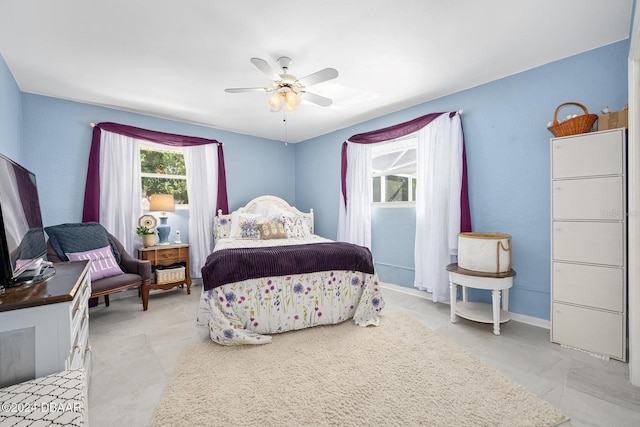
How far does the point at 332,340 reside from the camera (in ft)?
8.66

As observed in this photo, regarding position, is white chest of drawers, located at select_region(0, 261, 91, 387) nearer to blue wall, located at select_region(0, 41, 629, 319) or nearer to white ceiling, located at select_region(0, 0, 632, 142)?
white ceiling, located at select_region(0, 0, 632, 142)

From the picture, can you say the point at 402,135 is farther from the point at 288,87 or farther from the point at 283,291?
the point at 283,291

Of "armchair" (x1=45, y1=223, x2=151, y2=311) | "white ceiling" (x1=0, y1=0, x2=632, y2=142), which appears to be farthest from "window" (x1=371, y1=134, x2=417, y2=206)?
"armchair" (x1=45, y1=223, x2=151, y2=311)

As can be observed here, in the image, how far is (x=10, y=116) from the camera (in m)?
2.86

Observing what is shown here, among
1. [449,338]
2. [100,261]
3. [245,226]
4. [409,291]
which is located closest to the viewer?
[449,338]

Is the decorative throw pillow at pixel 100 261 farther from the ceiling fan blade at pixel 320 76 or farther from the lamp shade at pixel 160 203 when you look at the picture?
the ceiling fan blade at pixel 320 76

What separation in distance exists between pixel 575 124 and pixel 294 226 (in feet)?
11.1

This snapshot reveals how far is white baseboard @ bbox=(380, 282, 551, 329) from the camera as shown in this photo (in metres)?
2.89

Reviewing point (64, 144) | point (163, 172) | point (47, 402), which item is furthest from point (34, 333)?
point (163, 172)

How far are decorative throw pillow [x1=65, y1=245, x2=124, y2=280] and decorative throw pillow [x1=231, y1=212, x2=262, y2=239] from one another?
1.54 metres

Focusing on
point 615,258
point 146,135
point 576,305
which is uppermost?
point 146,135

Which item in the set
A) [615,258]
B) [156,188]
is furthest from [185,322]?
[615,258]

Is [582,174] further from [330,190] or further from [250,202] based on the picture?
[250,202]

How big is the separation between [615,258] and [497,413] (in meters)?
1.60
